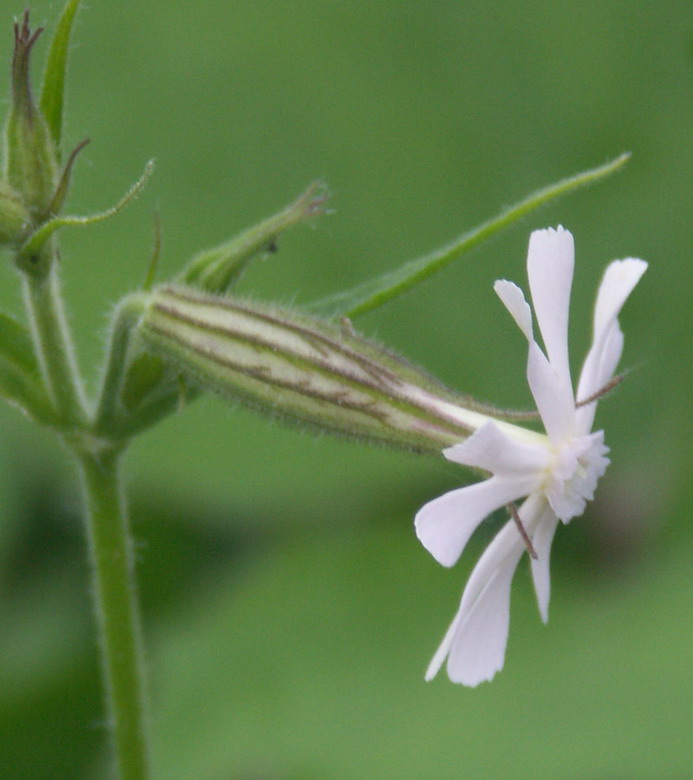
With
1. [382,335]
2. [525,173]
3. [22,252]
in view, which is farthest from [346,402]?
[525,173]

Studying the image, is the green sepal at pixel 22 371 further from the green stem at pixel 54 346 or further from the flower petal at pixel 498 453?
the flower petal at pixel 498 453

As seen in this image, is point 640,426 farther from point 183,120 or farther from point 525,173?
point 183,120

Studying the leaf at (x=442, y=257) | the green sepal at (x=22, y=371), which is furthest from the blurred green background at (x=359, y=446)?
the leaf at (x=442, y=257)

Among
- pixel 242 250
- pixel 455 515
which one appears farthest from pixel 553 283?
pixel 242 250

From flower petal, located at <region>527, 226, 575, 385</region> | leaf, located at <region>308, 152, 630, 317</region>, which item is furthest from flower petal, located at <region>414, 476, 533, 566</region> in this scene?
leaf, located at <region>308, 152, 630, 317</region>

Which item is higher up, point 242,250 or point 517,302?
point 242,250

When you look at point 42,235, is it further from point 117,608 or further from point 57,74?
point 117,608

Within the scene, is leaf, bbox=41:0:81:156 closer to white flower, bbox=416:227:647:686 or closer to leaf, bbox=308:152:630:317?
leaf, bbox=308:152:630:317
